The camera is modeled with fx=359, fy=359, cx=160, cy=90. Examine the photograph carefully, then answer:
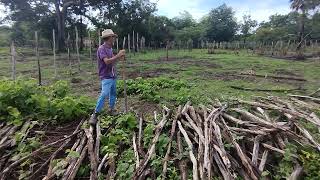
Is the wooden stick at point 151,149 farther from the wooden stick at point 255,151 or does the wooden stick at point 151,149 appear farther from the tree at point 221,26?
the tree at point 221,26

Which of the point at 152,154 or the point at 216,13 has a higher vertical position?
the point at 216,13

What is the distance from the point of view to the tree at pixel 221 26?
57750 mm

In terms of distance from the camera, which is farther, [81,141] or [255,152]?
[81,141]

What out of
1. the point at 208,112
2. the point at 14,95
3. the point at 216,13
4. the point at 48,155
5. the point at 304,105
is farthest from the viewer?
the point at 216,13

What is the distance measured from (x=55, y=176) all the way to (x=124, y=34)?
35597mm

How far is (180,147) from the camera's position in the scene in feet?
16.9

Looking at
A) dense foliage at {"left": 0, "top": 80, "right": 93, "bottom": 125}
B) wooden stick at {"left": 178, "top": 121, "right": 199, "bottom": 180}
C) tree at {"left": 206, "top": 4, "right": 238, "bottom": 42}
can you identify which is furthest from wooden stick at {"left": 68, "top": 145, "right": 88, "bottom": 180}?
tree at {"left": 206, "top": 4, "right": 238, "bottom": 42}

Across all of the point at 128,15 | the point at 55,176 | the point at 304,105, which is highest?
the point at 128,15

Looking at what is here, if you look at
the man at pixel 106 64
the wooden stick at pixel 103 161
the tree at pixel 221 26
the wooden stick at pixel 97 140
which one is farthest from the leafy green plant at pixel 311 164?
the tree at pixel 221 26

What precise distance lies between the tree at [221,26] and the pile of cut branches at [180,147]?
52.7 meters

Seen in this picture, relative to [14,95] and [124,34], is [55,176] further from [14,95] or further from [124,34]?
[124,34]

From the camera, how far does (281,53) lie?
3150 centimetres

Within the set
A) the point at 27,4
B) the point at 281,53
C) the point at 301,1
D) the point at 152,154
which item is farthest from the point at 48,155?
the point at 301,1

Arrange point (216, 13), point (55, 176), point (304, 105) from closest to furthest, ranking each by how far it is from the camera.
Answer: point (55, 176) → point (304, 105) → point (216, 13)
